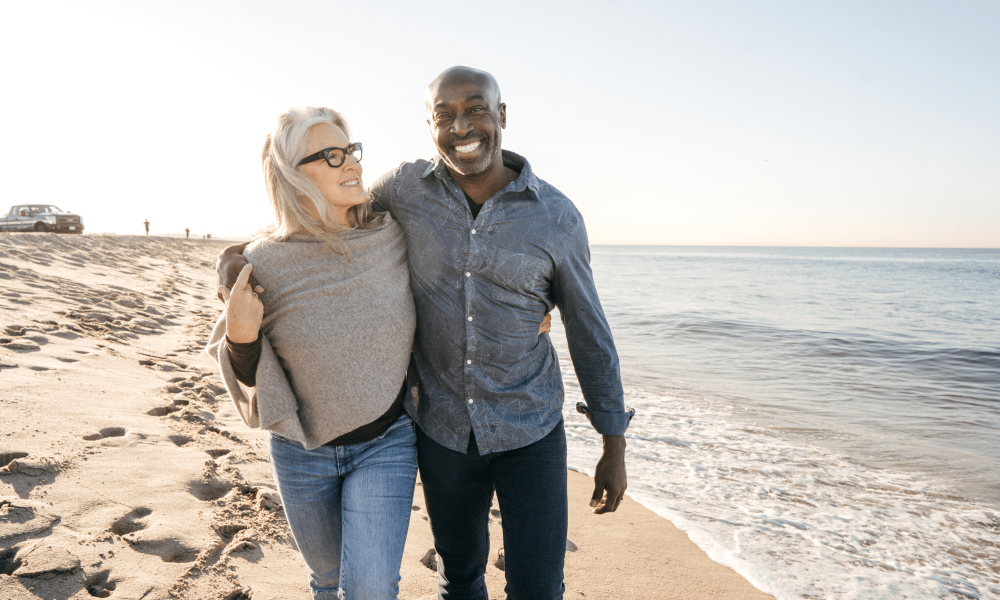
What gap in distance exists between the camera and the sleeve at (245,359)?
79.6 inches

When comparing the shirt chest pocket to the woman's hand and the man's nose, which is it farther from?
the woman's hand

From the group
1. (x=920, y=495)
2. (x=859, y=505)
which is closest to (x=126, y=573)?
(x=859, y=505)

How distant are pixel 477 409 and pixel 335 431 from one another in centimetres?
54

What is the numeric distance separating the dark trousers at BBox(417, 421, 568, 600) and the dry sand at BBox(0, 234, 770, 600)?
0.72 m

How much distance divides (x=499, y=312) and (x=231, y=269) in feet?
3.37

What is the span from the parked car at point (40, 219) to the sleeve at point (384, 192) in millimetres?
25381

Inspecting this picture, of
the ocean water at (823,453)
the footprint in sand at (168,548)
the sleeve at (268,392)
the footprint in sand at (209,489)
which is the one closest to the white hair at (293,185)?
the sleeve at (268,392)

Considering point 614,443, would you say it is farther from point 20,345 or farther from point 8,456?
point 20,345

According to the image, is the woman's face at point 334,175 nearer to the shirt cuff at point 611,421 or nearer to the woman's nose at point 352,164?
the woman's nose at point 352,164

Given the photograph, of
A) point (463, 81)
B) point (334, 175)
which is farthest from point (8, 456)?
point (463, 81)

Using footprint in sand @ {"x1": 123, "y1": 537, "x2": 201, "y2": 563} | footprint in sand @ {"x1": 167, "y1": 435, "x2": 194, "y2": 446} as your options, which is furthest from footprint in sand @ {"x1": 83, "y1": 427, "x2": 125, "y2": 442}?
footprint in sand @ {"x1": 123, "y1": 537, "x2": 201, "y2": 563}

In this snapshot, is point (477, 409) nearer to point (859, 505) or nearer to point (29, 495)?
point (29, 495)

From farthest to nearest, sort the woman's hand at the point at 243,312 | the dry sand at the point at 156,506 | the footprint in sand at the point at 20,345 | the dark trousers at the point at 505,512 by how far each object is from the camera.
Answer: the footprint in sand at the point at 20,345
the dry sand at the point at 156,506
the dark trousers at the point at 505,512
the woman's hand at the point at 243,312

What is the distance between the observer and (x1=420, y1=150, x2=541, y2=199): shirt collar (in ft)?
7.57
